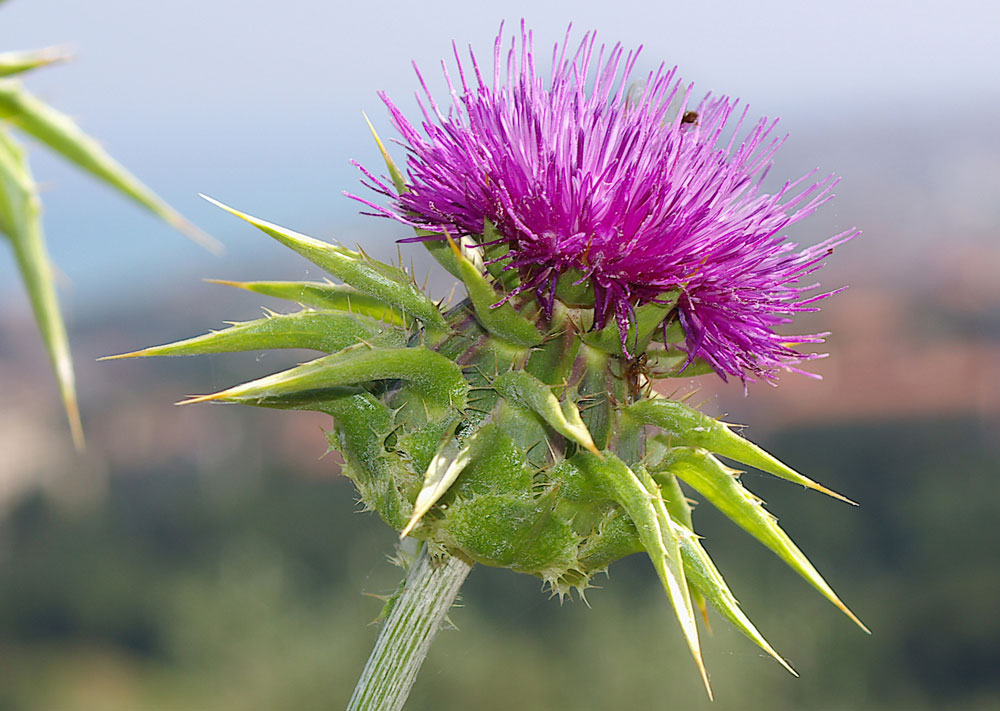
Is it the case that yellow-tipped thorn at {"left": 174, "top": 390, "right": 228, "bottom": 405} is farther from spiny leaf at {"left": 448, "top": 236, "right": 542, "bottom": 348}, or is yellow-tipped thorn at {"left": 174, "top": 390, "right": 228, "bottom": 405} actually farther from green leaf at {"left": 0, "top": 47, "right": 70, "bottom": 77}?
green leaf at {"left": 0, "top": 47, "right": 70, "bottom": 77}

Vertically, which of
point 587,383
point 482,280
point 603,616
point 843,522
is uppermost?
point 482,280

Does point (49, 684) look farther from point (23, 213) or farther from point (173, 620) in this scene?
point (23, 213)

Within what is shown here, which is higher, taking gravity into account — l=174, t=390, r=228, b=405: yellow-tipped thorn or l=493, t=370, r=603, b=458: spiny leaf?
l=174, t=390, r=228, b=405: yellow-tipped thorn

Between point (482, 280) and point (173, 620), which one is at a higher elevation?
point (482, 280)

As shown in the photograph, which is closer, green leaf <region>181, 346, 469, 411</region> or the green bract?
green leaf <region>181, 346, 469, 411</region>

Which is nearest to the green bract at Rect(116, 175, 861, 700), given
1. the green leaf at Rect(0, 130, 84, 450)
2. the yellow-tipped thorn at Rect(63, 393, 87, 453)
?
the yellow-tipped thorn at Rect(63, 393, 87, 453)

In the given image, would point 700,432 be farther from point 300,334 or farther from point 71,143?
point 71,143

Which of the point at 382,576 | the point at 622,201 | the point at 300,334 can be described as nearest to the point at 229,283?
the point at 300,334

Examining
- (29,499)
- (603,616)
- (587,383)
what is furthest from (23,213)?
(29,499)
